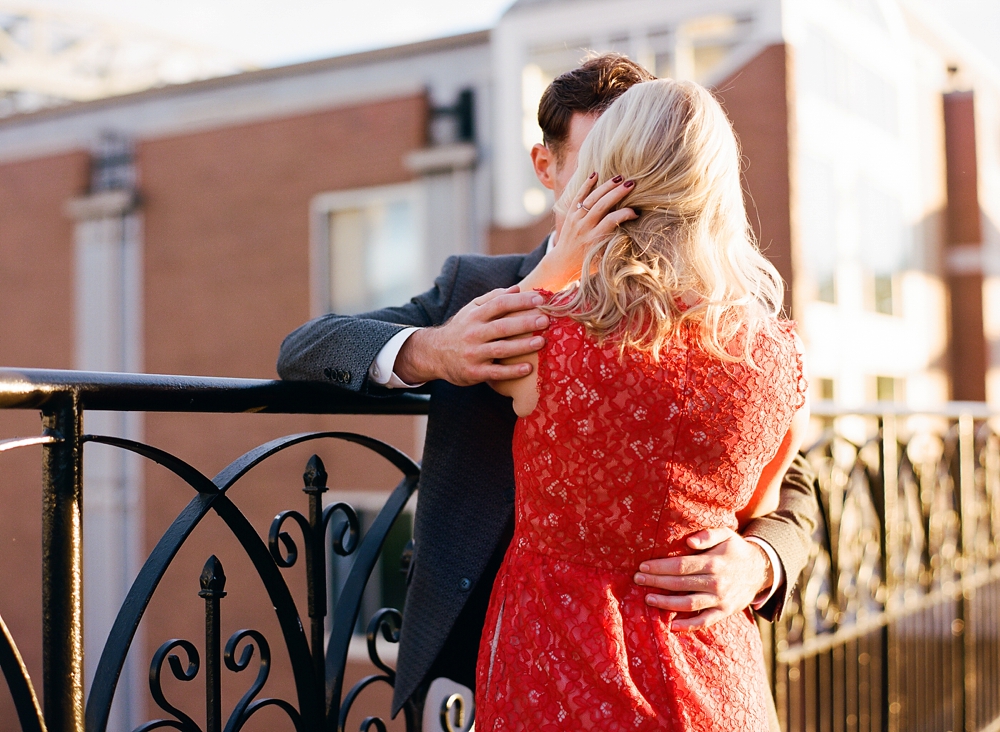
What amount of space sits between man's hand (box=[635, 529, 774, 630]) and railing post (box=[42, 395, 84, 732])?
2.81ft

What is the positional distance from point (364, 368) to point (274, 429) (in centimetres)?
1132

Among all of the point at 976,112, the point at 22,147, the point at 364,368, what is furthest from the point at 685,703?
the point at 976,112

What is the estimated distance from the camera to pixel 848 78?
13.0 m

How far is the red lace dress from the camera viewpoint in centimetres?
143

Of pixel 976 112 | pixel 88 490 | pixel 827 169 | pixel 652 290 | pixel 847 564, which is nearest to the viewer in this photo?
pixel 652 290

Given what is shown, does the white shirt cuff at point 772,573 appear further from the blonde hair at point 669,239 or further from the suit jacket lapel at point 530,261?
the suit jacket lapel at point 530,261

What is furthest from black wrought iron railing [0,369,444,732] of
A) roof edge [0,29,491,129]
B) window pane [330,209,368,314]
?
window pane [330,209,368,314]

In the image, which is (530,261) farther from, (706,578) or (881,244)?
(881,244)

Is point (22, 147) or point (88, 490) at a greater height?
point (22, 147)

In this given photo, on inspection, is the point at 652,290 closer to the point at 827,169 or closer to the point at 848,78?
the point at 827,169

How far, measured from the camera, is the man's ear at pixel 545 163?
2.15m

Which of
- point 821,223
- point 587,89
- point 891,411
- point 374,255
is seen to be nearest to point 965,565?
point 891,411

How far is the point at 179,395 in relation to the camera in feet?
5.13

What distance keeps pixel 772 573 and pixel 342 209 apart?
37.7ft
